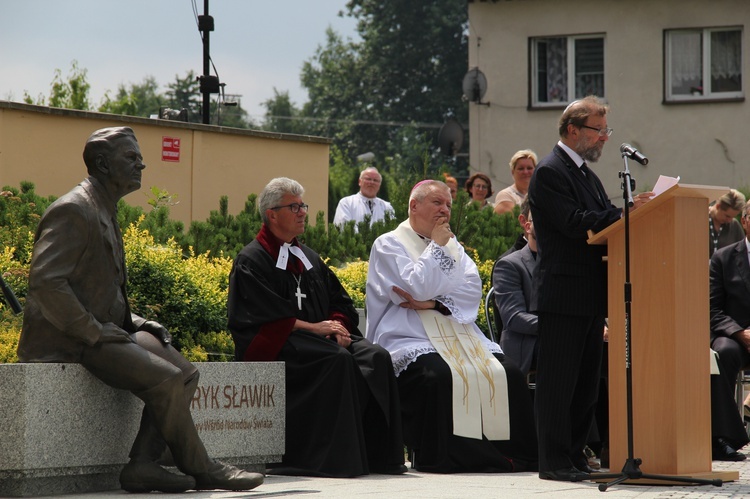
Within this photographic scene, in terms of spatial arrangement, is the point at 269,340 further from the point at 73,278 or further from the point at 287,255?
the point at 73,278

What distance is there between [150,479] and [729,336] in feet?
18.3

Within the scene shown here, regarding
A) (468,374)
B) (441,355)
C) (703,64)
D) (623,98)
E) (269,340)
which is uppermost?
(703,64)

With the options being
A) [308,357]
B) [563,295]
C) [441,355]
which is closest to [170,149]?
[441,355]

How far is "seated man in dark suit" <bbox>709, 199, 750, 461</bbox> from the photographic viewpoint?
968cm

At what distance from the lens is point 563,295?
302 inches

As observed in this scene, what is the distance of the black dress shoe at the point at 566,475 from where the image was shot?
7.57 metres

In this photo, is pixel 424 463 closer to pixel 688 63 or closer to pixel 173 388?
pixel 173 388

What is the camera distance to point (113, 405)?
690 centimetres

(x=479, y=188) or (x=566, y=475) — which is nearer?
(x=566, y=475)

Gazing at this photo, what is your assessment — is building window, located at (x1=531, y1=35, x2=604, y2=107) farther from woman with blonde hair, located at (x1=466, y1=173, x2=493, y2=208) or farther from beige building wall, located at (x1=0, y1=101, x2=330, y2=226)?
woman with blonde hair, located at (x1=466, y1=173, x2=493, y2=208)

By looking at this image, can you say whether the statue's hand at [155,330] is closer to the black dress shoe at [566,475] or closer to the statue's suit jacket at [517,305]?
the black dress shoe at [566,475]

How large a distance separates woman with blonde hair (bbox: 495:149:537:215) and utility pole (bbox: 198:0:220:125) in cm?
565

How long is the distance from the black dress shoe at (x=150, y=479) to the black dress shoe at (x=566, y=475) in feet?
7.29

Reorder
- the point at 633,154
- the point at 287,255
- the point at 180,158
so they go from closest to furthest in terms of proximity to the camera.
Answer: the point at 633,154
the point at 287,255
the point at 180,158
